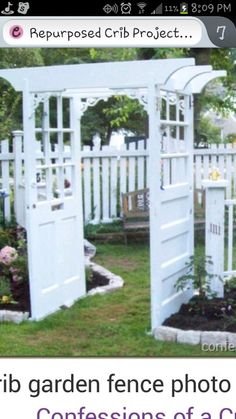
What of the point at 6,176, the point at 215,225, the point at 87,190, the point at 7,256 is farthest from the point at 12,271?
the point at 87,190

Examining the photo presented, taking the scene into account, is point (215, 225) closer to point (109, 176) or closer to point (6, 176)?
point (6, 176)

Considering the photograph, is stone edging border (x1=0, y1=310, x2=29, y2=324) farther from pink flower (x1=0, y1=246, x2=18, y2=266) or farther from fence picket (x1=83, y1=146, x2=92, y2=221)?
fence picket (x1=83, y1=146, x2=92, y2=221)

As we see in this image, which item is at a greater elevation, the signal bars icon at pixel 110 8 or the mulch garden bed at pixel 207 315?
the signal bars icon at pixel 110 8

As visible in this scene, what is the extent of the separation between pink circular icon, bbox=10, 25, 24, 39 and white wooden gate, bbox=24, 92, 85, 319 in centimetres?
72

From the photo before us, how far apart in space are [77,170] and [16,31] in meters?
1.24

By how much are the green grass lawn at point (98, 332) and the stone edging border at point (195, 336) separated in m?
0.03

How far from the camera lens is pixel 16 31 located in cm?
179

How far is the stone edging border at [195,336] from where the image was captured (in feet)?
7.29

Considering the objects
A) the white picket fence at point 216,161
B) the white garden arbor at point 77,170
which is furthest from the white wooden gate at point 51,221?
the white picket fence at point 216,161

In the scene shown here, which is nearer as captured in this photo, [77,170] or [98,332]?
[98,332]

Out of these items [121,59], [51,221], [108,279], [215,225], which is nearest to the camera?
[215,225]

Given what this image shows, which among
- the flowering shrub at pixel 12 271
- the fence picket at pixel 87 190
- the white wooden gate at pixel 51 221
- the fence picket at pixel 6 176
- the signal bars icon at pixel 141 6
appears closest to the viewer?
the signal bars icon at pixel 141 6

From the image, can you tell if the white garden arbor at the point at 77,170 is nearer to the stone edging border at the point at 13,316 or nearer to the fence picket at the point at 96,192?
the stone edging border at the point at 13,316

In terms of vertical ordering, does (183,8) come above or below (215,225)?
above
